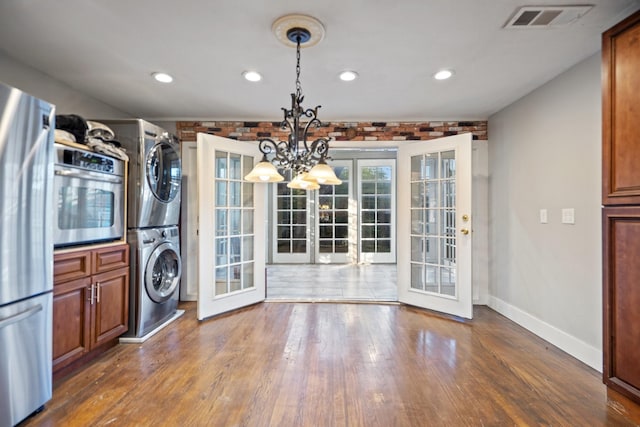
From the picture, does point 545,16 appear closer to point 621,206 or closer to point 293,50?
point 621,206

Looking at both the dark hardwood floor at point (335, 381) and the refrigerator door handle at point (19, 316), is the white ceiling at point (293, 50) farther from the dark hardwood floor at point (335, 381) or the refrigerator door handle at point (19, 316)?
the dark hardwood floor at point (335, 381)

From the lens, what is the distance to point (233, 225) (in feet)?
11.6

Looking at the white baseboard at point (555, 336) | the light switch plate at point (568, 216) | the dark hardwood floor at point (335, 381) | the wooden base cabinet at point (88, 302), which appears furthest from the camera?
the light switch plate at point (568, 216)

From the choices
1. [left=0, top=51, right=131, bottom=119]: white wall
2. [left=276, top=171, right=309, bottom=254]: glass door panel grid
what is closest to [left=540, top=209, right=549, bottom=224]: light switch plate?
[left=0, top=51, right=131, bottom=119]: white wall

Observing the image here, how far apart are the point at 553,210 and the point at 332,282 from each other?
10.5 ft

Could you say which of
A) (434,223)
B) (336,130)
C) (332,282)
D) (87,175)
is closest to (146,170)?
(87,175)

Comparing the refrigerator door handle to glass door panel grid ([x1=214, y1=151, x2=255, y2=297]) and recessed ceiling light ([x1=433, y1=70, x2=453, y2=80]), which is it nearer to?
glass door panel grid ([x1=214, y1=151, x2=255, y2=297])

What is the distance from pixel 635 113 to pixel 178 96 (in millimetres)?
3517

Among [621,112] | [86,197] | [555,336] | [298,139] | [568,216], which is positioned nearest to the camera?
[621,112]

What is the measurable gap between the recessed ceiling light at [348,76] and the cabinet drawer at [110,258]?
2.32 metres

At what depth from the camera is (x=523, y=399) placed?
185 centimetres

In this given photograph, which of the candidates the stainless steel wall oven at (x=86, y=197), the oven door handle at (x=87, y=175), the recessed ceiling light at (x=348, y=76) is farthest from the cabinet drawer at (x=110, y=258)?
the recessed ceiling light at (x=348, y=76)

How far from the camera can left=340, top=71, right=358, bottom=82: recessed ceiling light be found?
2574 millimetres

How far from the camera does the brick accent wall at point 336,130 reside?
3.84 m
